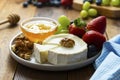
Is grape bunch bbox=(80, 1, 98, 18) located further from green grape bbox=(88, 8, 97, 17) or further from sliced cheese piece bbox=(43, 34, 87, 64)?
sliced cheese piece bbox=(43, 34, 87, 64)

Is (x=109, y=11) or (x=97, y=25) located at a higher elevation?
(x=97, y=25)

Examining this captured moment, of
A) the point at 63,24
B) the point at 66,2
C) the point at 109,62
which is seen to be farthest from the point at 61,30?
the point at 66,2

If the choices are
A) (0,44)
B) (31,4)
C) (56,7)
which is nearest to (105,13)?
(56,7)

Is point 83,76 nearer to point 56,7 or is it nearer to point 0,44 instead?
point 0,44

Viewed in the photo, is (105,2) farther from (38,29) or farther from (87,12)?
(38,29)

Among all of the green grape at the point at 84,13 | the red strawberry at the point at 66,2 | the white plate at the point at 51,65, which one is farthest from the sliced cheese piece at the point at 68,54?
the red strawberry at the point at 66,2

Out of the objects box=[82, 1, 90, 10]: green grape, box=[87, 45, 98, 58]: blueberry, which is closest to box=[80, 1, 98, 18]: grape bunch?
box=[82, 1, 90, 10]: green grape
